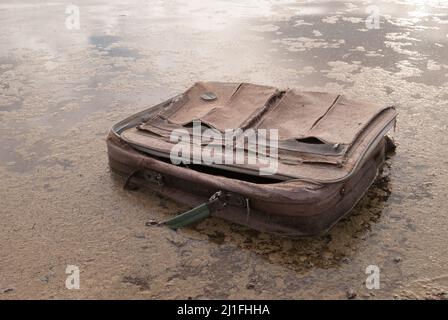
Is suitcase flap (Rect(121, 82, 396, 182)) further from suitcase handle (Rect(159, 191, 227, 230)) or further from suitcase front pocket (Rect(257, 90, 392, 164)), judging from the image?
suitcase handle (Rect(159, 191, 227, 230))

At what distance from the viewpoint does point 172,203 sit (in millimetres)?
2092

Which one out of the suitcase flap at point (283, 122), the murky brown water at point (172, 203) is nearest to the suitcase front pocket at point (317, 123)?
the suitcase flap at point (283, 122)

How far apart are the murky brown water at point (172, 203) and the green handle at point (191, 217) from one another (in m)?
0.05

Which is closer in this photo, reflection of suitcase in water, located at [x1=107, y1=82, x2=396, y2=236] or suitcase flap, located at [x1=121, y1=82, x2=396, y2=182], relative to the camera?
reflection of suitcase in water, located at [x1=107, y1=82, x2=396, y2=236]

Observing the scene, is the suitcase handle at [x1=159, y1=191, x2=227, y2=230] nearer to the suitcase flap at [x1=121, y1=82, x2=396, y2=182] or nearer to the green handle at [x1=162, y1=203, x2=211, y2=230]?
the green handle at [x1=162, y1=203, x2=211, y2=230]

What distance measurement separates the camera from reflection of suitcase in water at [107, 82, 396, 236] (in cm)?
179

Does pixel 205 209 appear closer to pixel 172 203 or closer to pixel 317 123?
pixel 172 203

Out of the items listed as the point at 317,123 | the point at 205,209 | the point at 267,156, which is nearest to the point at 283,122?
the point at 317,123

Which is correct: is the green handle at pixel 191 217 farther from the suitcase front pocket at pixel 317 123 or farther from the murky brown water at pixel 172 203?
the suitcase front pocket at pixel 317 123

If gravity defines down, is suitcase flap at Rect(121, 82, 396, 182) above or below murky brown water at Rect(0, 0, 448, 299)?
above

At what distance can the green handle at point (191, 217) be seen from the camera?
1854 mm

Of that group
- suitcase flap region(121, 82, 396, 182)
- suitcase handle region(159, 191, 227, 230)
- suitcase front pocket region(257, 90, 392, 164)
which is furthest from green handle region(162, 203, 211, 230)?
suitcase front pocket region(257, 90, 392, 164)

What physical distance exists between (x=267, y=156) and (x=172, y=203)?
1.44ft
